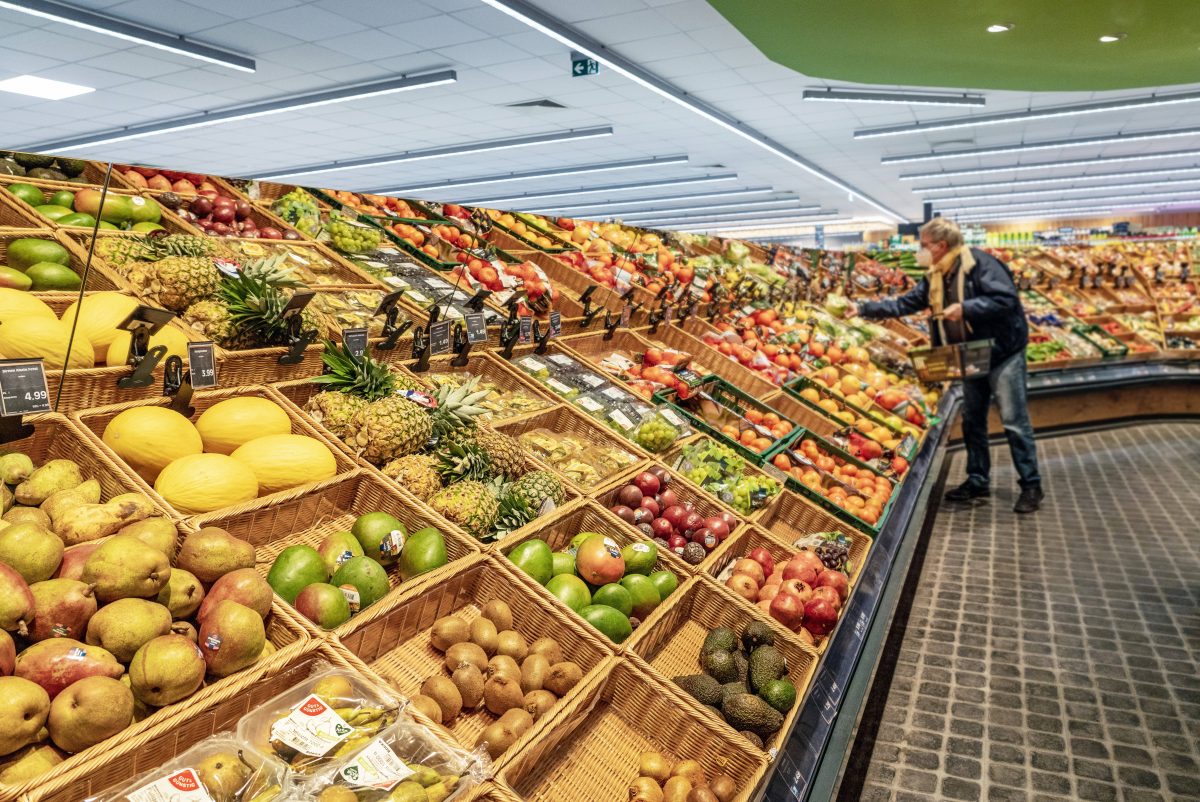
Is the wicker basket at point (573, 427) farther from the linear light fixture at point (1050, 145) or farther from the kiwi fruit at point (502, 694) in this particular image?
the linear light fixture at point (1050, 145)

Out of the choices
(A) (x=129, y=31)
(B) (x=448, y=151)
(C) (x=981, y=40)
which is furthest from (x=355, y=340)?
(B) (x=448, y=151)

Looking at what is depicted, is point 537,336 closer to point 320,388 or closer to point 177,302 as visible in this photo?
point 320,388

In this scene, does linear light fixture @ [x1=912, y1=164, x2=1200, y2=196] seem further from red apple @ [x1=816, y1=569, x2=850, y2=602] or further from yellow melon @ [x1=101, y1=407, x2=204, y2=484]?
yellow melon @ [x1=101, y1=407, x2=204, y2=484]

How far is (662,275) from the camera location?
16.4ft

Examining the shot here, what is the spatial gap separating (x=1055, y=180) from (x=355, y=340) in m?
21.5

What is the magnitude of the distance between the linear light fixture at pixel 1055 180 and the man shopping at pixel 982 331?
16.5 m

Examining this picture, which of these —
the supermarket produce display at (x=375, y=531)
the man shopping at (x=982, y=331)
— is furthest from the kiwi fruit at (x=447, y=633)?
the man shopping at (x=982, y=331)

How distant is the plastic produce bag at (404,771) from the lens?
1.07 meters

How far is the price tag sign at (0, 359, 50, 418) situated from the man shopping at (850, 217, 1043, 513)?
4713mm

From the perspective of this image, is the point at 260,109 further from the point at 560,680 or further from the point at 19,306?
the point at 560,680

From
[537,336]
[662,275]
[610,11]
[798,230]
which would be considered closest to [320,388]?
[537,336]

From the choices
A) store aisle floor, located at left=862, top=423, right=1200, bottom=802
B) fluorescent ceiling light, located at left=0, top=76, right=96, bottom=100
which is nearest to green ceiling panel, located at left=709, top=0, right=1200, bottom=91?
store aisle floor, located at left=862, top=423, right=1200, bottom=802

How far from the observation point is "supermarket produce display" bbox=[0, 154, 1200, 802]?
3.76 ft

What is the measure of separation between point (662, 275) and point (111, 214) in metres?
3.22
